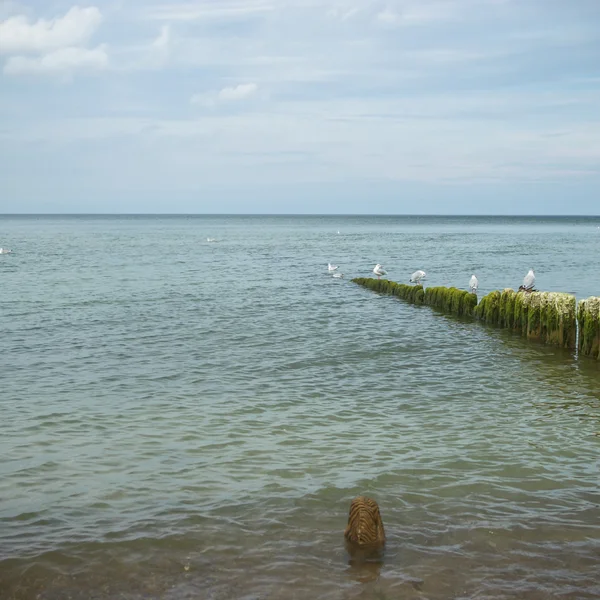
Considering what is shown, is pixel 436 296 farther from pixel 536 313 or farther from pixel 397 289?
pixel 536 313

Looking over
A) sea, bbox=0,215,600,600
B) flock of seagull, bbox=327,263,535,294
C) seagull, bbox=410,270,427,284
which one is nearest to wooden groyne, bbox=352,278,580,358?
sea, bbox=0,215,600,600

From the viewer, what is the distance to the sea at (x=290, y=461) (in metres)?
6.21

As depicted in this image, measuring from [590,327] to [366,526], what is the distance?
11.4m

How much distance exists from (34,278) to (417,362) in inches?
996

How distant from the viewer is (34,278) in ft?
114

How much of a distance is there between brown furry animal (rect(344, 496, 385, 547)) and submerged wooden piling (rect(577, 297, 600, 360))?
36.4 feet

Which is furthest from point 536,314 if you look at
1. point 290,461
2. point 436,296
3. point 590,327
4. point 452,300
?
point 290,461

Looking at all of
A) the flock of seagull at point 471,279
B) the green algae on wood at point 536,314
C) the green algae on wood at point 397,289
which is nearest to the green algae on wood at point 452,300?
the green algae on wood at point 397,289

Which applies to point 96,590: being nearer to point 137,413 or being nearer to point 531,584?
point 531,584

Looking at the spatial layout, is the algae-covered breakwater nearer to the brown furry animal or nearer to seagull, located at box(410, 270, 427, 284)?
seagull, located at box(410, 270, 427, 284)

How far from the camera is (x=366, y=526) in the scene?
656 cm

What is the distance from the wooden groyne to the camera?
1611 centimetres

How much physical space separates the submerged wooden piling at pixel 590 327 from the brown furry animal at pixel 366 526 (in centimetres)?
1108

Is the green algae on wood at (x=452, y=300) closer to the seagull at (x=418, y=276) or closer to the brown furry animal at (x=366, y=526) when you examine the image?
the seagull at (x=418, y=276)
